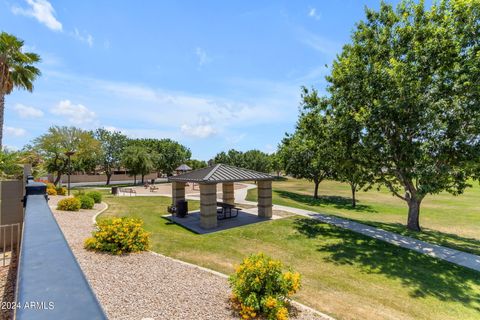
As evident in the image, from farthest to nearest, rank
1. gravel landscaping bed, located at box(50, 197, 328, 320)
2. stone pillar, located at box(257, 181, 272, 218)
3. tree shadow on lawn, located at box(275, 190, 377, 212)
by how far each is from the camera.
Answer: tree shadow on lawn, located at box(275, 190, 377, 212) → stone pillar, located at box(257, 181, 272, 218) → gravel landscaping bed, located at box(50, 197, 328, 320)

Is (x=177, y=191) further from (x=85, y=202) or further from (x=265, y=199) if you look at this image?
(x=265, y=199)

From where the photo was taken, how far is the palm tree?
57.6 feet

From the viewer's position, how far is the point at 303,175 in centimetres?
3133

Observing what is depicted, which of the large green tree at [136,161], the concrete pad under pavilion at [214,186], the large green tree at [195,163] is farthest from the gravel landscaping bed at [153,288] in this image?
the large green tree at [195,163]

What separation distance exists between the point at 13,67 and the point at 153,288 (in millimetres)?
21387

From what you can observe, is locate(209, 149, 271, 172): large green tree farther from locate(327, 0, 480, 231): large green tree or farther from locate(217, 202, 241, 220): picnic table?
locate(327, 0, 480, 231): large green tree

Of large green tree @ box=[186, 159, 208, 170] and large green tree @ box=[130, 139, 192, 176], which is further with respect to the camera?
large green tree @ box=[186, 159, 208, 170]

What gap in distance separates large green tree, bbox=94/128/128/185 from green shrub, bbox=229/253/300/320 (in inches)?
1946

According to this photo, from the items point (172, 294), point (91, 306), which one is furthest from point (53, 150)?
point (91, 306)

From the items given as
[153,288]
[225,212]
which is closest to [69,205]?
[225,212]

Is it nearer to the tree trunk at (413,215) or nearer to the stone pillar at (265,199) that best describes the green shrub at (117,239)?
the stone pillar at (265,199)

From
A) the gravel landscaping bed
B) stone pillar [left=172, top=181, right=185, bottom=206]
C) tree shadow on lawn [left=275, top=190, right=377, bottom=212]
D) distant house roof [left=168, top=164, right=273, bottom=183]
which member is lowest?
tree shadow on lawn [left=275, top=190, right=377, bottom=212]

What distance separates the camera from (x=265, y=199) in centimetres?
1658

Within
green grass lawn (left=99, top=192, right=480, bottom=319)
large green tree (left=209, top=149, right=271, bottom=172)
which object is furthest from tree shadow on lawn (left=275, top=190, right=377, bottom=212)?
large green tree (left=209, top=149, right=271, bottom=172)
